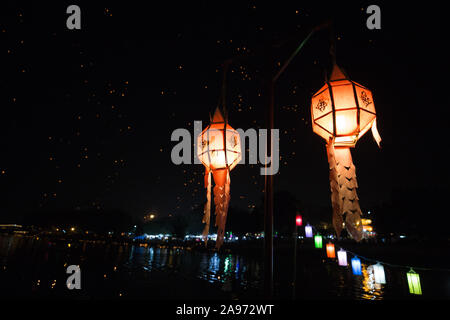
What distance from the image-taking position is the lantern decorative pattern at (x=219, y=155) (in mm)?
2617

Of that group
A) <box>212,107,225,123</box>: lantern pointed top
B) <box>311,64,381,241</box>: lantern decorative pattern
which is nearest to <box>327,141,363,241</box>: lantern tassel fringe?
<box>311,64,381,241</box>: lantern decorative pattern

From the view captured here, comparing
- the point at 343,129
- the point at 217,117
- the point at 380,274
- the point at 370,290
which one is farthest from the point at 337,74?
the point at 370,290

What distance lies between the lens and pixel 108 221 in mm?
83688

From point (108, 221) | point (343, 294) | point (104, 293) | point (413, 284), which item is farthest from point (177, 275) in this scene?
point (108, 221)

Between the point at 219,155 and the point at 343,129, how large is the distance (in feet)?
4.32

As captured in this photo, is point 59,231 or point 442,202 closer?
point 442,202

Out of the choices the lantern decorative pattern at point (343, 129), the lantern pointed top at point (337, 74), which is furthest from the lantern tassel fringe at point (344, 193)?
the lantern pointed top at point (337, 74)

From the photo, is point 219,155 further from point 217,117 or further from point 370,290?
point 370,290

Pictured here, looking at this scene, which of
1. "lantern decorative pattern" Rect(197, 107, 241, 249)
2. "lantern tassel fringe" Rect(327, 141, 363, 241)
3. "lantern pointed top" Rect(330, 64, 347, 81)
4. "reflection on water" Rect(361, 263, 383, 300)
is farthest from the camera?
"reflection on water" Rect(361, 263, 383, 300)

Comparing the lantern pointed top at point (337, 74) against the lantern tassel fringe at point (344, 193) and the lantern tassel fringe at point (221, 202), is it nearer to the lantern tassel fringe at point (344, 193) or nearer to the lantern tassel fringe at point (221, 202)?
the lantern tassel fringe at point (344, 193)

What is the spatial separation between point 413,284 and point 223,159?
1049 cm

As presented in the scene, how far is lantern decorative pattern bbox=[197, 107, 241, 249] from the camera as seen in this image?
8.59 ft

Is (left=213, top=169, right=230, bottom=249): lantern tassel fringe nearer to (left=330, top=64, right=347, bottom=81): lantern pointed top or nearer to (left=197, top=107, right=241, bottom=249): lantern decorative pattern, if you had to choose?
(left=197, top=107, right=241, bottom=249): lantern decorative pattern

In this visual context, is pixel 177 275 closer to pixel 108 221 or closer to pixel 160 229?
pixel 108 221
